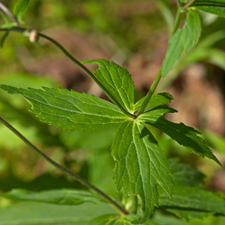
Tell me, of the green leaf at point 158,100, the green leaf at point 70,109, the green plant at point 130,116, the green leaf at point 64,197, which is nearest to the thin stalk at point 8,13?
the green plant at point 130,116

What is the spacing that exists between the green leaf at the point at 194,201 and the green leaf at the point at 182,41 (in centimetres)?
50

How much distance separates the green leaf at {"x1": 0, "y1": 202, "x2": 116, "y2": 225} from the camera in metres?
1.33

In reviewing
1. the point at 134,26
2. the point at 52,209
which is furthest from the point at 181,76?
the point at 52,209

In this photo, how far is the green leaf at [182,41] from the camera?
0.68 m

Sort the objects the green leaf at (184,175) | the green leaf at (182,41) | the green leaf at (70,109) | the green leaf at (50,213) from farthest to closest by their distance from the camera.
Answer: the green leaf at (50,213) → the green leaf at (184,175) → the green leaf at (70,109) → the green leaf at (182,41)

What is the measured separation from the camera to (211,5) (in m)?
0.77

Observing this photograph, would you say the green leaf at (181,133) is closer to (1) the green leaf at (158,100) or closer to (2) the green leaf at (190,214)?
(1) the green leaf at (158,100)

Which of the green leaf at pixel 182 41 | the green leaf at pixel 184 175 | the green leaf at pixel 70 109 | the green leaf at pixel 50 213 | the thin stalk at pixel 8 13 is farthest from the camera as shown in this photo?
the green leaf at pixel 50 213

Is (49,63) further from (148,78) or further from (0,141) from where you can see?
(0,141)

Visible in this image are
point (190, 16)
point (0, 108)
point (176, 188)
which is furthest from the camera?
point (0, 108)

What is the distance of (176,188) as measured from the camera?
1.05 m

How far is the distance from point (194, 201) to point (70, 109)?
51cm

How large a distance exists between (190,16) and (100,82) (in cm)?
27

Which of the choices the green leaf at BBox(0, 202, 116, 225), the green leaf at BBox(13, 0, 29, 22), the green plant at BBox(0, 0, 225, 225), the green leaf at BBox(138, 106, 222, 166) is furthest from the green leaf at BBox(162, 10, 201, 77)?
the green leaf at BBox(0, 202, 116, 225)
